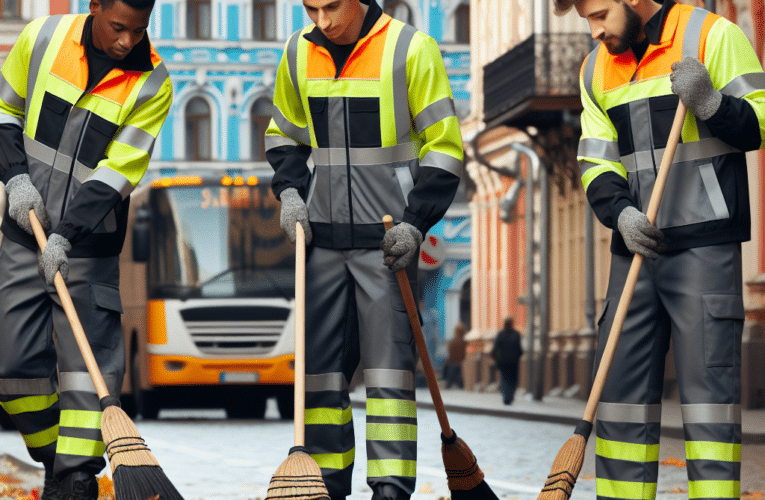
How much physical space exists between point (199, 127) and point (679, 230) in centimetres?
3880

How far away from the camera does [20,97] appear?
607 centimetres

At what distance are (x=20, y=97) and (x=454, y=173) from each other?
77.1 inches

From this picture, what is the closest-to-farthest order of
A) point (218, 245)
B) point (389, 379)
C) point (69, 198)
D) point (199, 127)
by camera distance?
point (389, 379) < point (69, 198) < point (218, 245) < point (199, 127)

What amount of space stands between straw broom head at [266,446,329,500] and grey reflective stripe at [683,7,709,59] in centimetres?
204

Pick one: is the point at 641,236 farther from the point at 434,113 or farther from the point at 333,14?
the point at 333,14

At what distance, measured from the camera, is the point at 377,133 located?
5586 millimetres

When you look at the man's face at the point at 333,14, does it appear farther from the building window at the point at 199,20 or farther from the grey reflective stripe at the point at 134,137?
the building window at the point at 199,20

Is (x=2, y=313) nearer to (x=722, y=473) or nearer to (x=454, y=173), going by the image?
(x=454, y=173)

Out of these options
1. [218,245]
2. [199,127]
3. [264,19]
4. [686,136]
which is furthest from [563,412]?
[264,19]

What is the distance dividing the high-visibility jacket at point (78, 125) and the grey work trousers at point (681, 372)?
2.12 m

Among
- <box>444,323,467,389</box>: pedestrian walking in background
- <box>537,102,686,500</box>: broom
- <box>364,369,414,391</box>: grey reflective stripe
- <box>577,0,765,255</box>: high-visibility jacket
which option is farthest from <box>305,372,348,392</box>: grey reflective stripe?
<box>444,323,467,389</box>: pedestrian walking in background

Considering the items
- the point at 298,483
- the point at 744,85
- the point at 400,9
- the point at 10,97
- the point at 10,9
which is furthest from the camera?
the point at 400,9

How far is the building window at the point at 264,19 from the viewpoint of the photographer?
43281mm

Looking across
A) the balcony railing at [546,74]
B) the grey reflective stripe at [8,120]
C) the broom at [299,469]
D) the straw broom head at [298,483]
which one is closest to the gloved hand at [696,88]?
the broom at [299,469]
